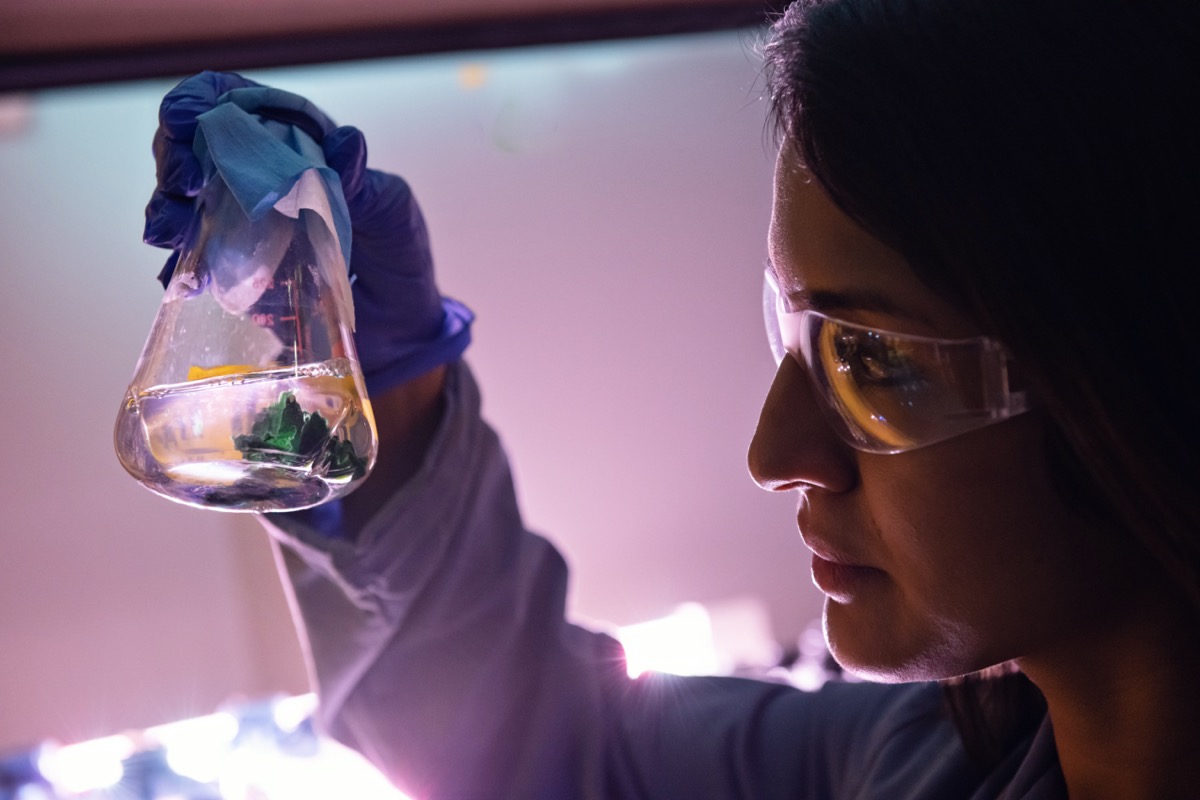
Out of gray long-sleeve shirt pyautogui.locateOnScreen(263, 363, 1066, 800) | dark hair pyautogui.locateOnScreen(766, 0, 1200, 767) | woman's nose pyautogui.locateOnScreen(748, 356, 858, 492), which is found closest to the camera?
dark hair pyautogui.locateOnScreen(766, 0, 1200, 767)

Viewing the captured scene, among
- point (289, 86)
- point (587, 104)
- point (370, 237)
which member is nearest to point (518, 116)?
point (587, 104)

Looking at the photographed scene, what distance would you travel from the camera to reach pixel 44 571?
7.29 ft

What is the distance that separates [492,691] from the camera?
3.46 feet

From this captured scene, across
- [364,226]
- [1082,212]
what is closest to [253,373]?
[364,226]

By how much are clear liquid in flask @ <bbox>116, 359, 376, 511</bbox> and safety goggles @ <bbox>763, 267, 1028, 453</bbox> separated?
0.37 m

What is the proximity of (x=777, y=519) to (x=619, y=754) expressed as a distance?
1.63 meters

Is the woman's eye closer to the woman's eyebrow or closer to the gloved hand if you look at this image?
the woman's eyebrow

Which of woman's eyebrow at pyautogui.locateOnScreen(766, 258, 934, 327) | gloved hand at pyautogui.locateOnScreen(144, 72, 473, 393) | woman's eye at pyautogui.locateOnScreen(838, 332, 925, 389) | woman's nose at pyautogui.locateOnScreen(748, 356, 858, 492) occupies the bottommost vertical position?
woman's nose at pyautogui.locateOnScreen(748, 356, 858, 492)

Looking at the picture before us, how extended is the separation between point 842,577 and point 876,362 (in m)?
0.20

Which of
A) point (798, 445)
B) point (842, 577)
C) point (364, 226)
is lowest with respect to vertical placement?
point (842, 577)

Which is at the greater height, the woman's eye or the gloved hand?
the gloved hand

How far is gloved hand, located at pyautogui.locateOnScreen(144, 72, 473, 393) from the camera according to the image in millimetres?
807

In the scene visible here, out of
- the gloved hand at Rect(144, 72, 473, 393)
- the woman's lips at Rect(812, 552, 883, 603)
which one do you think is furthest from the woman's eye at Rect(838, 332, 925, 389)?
the gloved hand at Rect(144, 72, 473, 393)

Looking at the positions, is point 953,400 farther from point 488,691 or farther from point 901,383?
point 488,691
